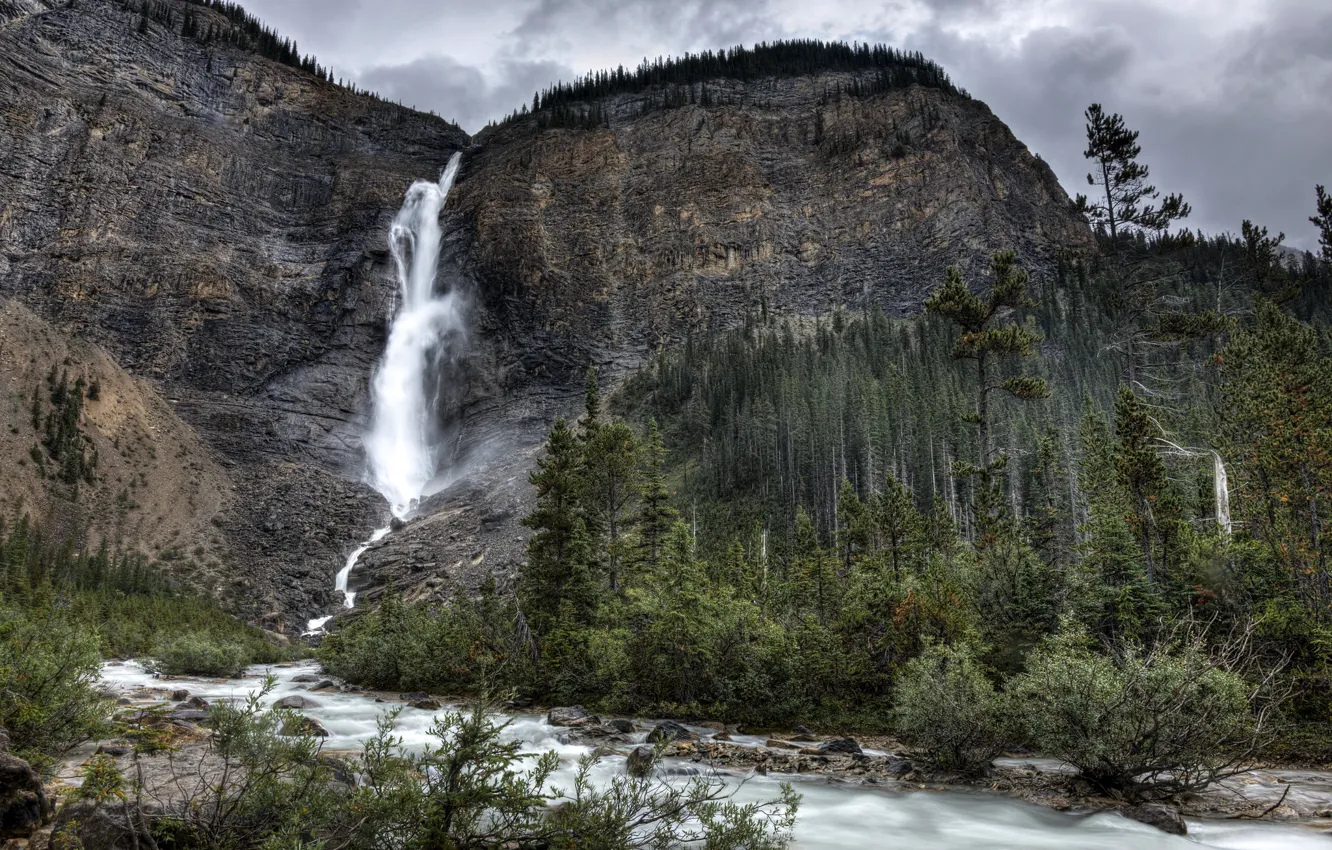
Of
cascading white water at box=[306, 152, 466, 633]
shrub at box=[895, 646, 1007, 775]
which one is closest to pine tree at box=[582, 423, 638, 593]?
shrub at box=[895, 646, 1007, 775]

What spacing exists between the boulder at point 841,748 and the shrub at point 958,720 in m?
1.95

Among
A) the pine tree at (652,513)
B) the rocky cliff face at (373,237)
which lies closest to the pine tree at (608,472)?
the pine tree at (652,513)

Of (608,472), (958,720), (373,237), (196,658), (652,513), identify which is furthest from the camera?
(373,237)

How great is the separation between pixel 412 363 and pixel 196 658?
6107 cm

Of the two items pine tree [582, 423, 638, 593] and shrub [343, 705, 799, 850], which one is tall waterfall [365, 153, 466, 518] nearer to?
pine tree [582, 423, 638, 593]

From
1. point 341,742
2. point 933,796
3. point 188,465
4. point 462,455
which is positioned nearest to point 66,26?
point 188,465

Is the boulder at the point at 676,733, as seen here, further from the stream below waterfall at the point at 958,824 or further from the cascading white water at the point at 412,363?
the cascading white water at the point at 412,363

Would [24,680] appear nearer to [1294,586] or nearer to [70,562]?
[1294,586]

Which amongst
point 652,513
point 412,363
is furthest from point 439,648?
point 412,363

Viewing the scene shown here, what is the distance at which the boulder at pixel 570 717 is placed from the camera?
1781 cm

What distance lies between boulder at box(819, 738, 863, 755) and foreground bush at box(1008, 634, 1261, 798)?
439 centimetres

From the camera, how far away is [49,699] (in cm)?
923

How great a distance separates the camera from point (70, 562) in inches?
1768

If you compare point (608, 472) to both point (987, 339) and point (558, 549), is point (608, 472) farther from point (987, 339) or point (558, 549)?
point (987, 339)
